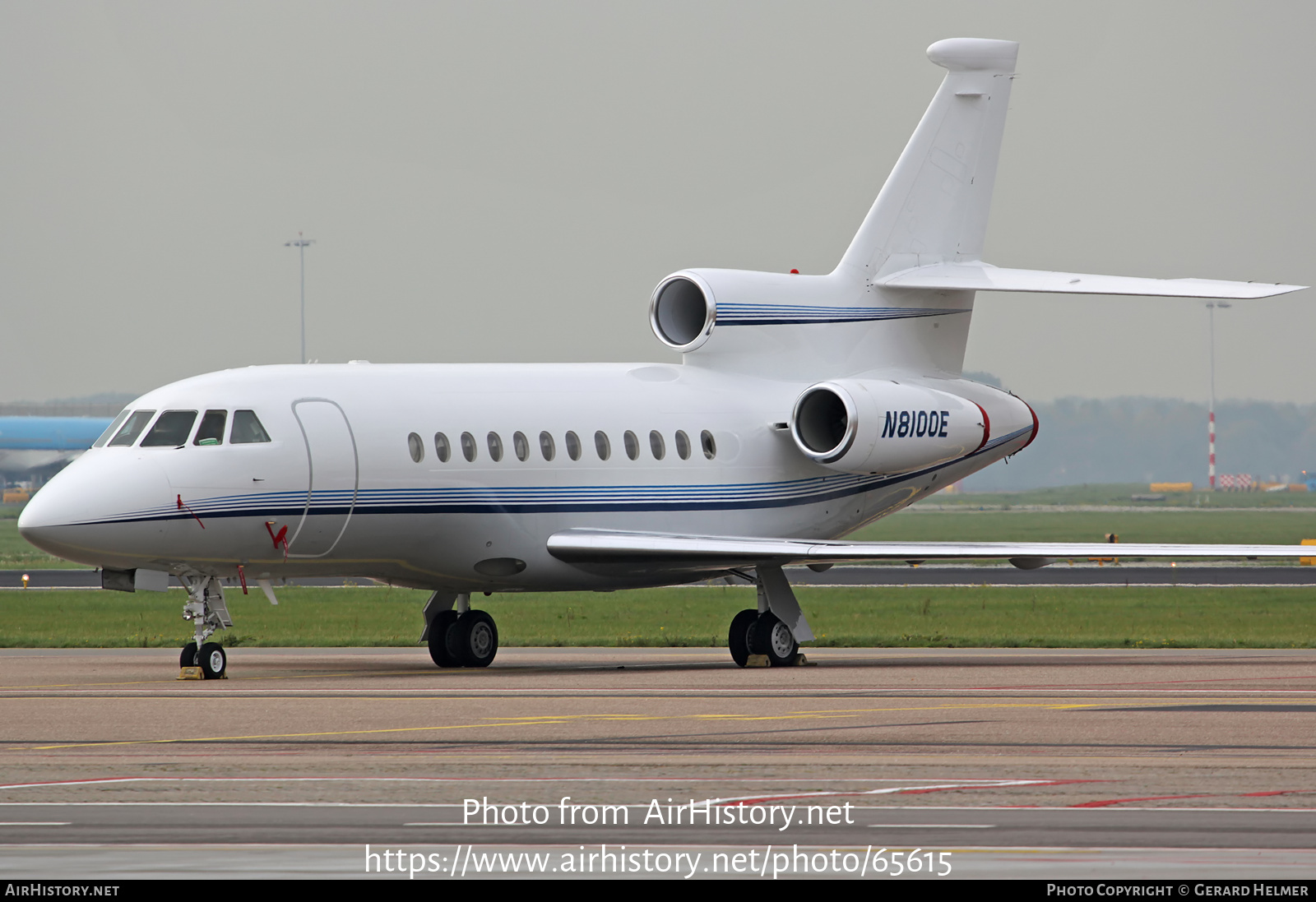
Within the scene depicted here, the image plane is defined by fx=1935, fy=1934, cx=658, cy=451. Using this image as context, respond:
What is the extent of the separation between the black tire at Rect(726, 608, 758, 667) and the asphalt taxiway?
238 centimetres

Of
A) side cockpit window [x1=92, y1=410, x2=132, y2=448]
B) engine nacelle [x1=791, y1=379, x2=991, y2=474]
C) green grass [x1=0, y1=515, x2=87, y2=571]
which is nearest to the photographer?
side cockpit window [x1=92, y1=410, x2=132, y2=448]

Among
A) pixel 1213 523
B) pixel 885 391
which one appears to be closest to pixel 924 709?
pixel 885 391

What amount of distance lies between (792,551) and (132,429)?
29.9 ft

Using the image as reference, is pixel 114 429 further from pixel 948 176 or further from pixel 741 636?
pixel 948 176

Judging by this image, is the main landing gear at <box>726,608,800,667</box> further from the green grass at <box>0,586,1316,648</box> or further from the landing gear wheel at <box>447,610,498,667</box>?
the green grass at <box>0,586,1316,648</box>

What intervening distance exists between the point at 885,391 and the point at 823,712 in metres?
11.3

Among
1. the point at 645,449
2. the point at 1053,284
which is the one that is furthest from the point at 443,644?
the point at 1053,284

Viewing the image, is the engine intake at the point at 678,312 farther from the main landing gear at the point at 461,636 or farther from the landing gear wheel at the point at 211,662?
the landing gear wheel at the point at 211,662

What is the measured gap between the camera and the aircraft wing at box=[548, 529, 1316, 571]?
27000mm

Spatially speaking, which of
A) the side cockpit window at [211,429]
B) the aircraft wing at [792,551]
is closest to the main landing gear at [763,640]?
the aircraft wing at [792,551]

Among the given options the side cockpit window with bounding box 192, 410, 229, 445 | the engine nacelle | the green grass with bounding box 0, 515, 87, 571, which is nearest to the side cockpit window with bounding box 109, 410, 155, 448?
the side cockpit window with bounding box 192, 410, 229, 445

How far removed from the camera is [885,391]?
30.2 metres
